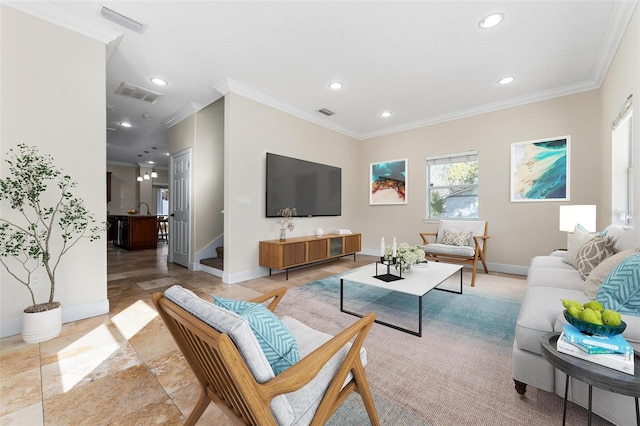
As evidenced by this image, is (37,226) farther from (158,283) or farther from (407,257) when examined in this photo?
(407,257)

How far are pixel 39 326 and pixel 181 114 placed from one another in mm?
3824

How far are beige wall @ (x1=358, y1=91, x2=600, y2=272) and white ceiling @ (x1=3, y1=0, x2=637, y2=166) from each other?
0.26 m

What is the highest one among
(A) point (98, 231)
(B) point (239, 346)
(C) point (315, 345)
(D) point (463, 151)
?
(D) point (463, 151)

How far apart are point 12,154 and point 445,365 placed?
373cm

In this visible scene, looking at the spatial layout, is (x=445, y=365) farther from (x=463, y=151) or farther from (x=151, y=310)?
(x=463, y=151)

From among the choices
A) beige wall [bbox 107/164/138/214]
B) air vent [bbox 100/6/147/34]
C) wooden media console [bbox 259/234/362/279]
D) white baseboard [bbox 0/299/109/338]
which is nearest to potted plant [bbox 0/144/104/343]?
white baseboard [bbox 0/299/109/338]

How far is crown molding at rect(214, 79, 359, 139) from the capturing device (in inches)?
146

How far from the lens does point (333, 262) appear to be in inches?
208

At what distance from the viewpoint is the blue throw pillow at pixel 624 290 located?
4.14 ft

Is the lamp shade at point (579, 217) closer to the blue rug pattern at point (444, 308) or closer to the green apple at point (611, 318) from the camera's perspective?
→ the blue rug pattern at point (444, 308)

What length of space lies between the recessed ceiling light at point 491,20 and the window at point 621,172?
5.57 feet

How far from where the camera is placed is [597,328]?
1.04 metres

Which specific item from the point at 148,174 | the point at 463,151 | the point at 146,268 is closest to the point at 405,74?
the point at 463,151

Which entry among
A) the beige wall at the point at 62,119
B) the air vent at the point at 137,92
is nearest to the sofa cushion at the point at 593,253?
the beige wall at the point at 62,119
